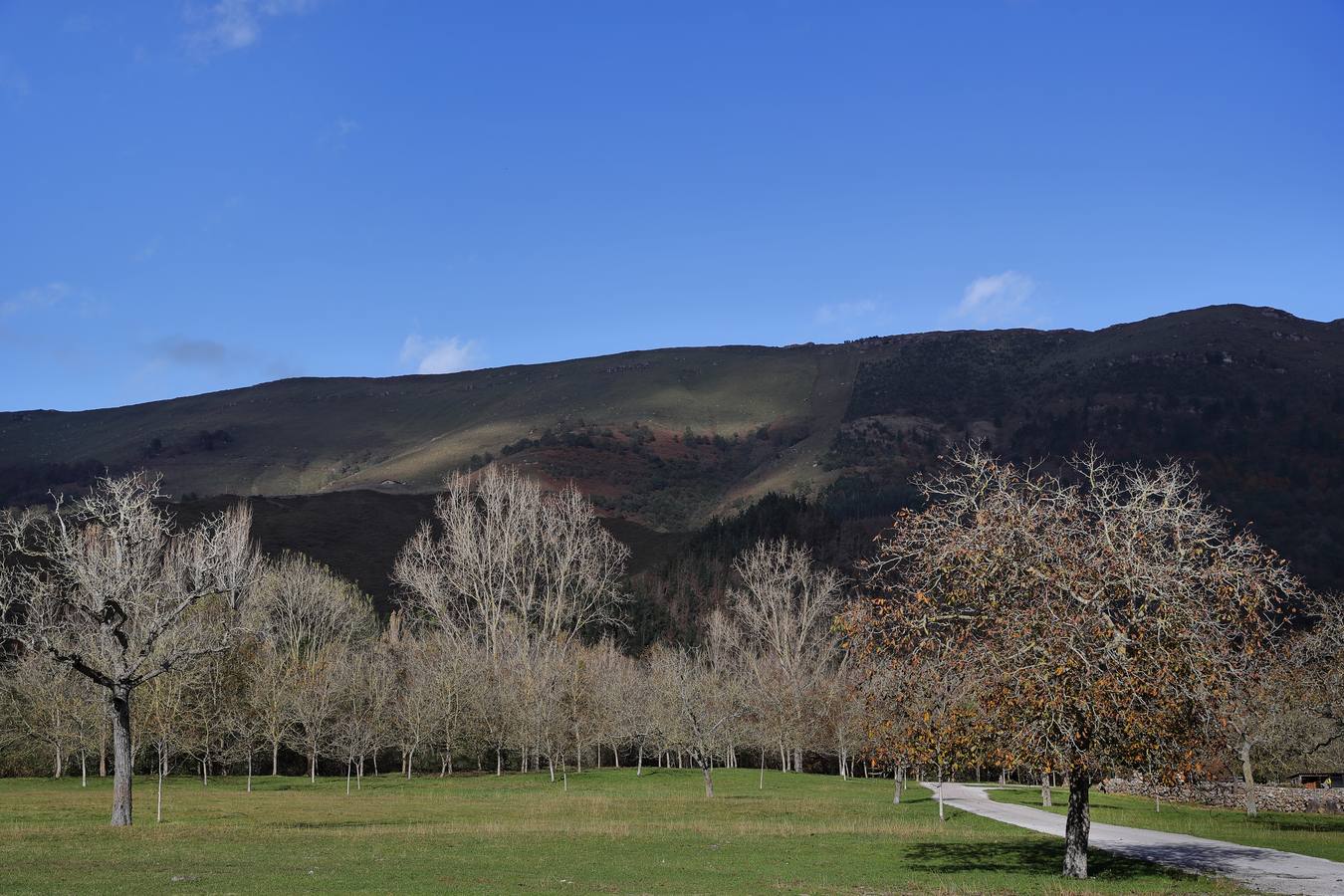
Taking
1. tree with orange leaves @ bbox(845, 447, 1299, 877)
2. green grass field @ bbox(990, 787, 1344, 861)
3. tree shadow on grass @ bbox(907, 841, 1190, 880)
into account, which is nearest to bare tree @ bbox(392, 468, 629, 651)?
green grass field @ bbox(990, 787, 1344, 861)

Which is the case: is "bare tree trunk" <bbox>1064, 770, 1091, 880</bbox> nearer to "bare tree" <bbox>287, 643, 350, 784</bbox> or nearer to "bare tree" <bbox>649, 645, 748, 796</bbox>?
"bare tree" <bbox>649, 645, 748, 796</bbox>

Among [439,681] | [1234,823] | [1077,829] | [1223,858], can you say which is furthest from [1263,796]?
[439,681]

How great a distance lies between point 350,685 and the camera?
74.6 metres

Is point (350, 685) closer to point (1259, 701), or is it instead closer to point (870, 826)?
point (870, 826)

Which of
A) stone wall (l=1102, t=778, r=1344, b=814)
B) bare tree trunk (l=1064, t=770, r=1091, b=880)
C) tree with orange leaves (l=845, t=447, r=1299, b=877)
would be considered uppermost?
tree with orange leaves (l=845, t=447, r=1299, b=877)

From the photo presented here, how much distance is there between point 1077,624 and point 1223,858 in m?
11.4

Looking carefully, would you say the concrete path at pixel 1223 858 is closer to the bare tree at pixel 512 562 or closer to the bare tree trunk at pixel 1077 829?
the bare tree trunk at pixel 1077 829

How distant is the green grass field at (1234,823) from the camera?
33219 mm

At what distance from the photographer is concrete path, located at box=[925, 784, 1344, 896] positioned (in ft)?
74.7

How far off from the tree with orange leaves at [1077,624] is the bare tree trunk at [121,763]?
25.1m

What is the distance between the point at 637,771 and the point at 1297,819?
42.2 m

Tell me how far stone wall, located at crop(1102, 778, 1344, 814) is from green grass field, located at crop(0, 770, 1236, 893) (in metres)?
13.4

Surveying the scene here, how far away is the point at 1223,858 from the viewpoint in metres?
28.3

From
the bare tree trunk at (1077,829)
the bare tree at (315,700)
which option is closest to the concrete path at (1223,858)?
the bare tree trunk at (1077,829)
